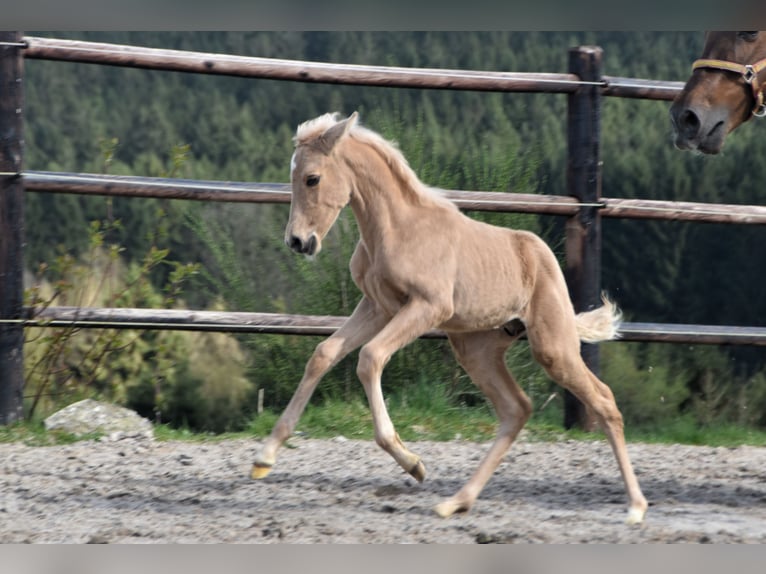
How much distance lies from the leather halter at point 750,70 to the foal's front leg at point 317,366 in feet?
5.84

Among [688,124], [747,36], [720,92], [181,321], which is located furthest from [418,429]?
[747,36]

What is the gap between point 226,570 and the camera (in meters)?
3.04

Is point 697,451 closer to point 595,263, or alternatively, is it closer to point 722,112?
point 595,263

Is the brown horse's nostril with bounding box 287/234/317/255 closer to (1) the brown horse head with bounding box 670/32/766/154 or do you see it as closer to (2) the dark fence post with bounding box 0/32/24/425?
(1) the brown horse head with bounding box 670/32/766/154

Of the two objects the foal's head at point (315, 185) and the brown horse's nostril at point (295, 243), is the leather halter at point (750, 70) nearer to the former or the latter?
the foal's head at point (315, 185)

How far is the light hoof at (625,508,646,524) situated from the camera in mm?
3826

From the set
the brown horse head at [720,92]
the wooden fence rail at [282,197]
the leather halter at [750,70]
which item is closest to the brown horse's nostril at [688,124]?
the brown horse head at [720,92]

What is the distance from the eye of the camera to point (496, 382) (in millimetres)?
4250

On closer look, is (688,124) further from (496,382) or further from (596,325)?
(496,382)

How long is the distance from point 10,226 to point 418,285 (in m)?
2.48

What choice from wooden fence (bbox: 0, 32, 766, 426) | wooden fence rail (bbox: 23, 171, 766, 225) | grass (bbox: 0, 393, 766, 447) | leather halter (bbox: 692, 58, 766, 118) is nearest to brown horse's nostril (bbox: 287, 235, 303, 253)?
wooden fence rail (bbox: 23, 171, 766, 225)

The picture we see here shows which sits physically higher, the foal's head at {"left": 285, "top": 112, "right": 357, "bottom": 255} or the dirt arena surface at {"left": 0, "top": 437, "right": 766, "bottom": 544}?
the foal's head at {"left": 285, "top": 112, "right": 357, "bottom": 255}

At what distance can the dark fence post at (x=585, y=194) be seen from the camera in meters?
5.81

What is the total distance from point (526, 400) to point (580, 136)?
2.13m
